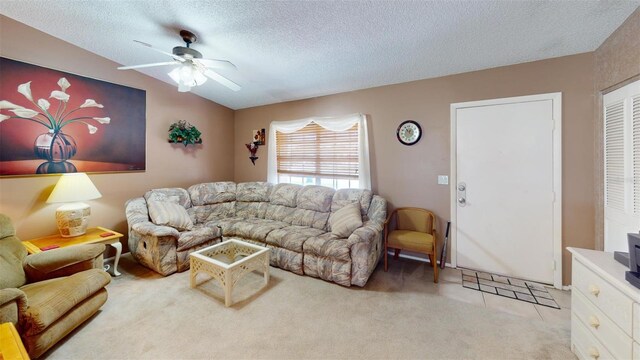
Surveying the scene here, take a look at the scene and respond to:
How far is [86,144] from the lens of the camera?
302 cm

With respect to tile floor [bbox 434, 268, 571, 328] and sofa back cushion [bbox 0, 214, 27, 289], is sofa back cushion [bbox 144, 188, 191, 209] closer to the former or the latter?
sofa back cushion [bbox 0, 214, 27, 289]

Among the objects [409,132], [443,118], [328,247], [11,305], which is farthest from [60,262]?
[443,118]

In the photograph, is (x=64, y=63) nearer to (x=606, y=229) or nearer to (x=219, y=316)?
(x=219, y=316)

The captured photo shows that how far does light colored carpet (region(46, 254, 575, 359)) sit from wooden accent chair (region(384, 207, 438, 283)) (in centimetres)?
40

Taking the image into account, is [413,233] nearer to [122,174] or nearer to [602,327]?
[602,327]

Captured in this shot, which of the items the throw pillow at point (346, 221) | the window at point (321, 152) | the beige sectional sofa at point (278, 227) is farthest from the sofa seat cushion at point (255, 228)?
the window at point (321, 152)

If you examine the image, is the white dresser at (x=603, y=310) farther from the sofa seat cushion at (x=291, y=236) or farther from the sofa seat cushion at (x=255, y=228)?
the sofa seat cushion at (x=255, y=228)

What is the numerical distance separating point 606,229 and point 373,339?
2.40 meters

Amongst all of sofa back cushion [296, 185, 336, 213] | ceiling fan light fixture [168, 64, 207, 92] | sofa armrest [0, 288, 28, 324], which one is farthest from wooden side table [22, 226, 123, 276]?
sofa back cushion [296, 185, 336, 213]

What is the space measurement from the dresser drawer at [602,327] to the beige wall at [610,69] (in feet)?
3.73

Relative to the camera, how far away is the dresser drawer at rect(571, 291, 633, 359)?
1270mm

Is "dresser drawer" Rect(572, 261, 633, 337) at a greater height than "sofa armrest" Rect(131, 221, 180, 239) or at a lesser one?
lesser

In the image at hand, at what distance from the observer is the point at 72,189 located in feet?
8.57

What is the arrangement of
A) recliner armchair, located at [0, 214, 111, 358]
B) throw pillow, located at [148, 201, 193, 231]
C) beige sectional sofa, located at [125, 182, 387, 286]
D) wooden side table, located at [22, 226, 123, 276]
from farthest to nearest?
throw pillow, located at [148, 201, 193, 231] < beige sectional sofa, located at [125, 182, 387, 286] < wooden side table, located at [22, 226, 123, 276] < recliner armchair, located at [0, 214, 111, 358]
